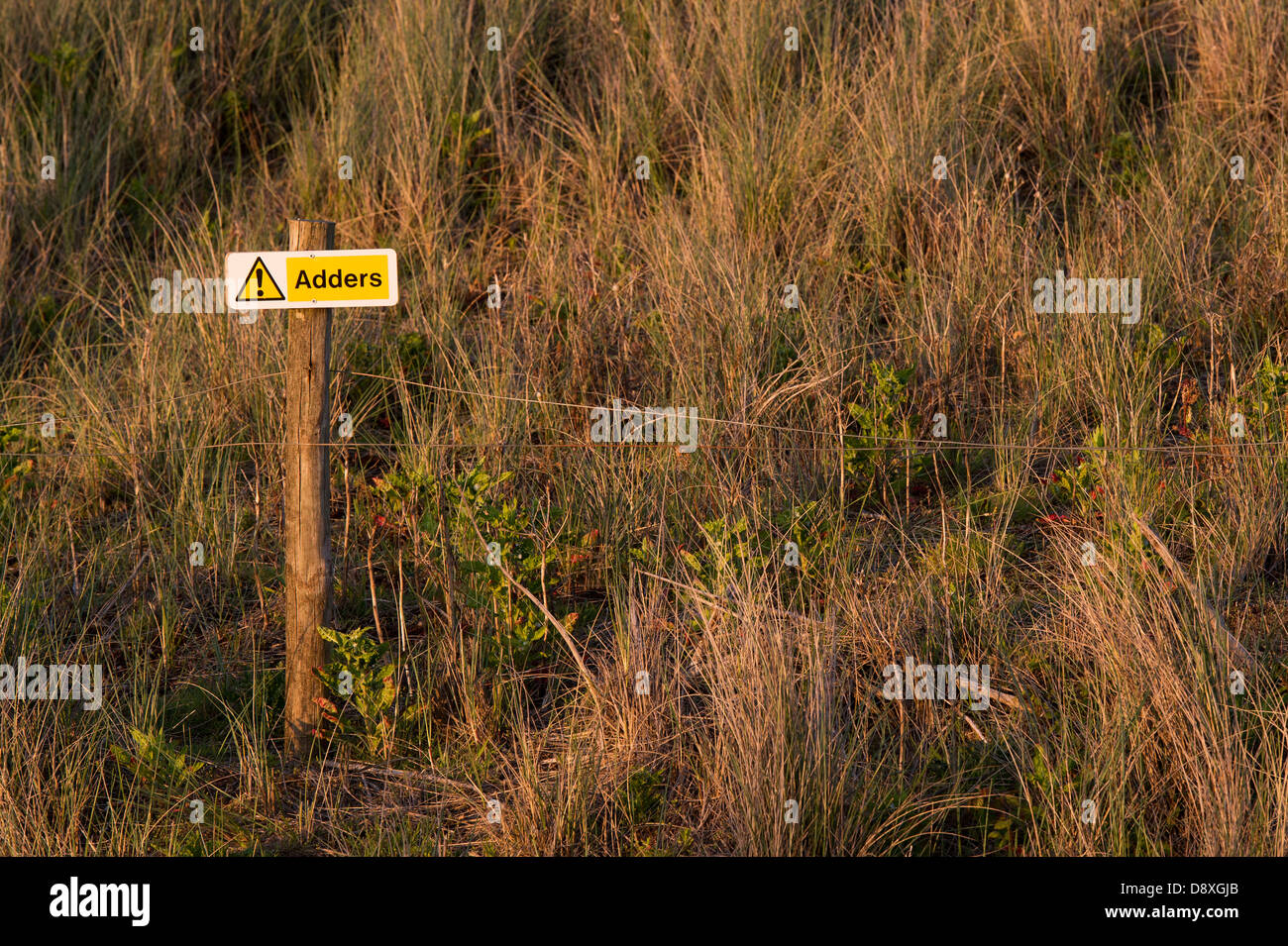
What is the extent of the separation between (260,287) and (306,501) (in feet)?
1.91

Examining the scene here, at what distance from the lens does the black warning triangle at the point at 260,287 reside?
3.11 metres

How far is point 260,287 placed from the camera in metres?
3.12

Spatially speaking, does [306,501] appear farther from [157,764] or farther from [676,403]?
[676,403]

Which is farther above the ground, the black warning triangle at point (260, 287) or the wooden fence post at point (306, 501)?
the black warning triangle at point (260, 287)

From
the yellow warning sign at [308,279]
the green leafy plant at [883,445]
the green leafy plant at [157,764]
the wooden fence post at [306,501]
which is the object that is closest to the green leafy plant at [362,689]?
the wooden fence post at [306,501]

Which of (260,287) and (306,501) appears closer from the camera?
(260,287)

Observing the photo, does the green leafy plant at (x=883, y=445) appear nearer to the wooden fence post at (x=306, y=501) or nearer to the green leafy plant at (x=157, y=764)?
the wooden fence post at (x=306, y=501)

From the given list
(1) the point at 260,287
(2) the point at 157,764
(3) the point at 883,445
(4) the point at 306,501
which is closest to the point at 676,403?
(3) the point at 883,445

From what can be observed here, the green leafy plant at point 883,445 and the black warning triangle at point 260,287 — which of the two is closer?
the black warning triangle at point 260,287

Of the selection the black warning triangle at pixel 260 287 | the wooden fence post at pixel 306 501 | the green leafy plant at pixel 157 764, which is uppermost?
the black warning triangle at pixel 260 287

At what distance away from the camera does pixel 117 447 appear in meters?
4.50

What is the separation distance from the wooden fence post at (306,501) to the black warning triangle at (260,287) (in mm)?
95

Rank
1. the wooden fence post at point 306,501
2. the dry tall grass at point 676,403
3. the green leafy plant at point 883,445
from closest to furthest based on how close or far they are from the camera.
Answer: the dry tall grass at point 676,403 < the wooden fence post at point 306,501 < the green leafy plant at point 883,445

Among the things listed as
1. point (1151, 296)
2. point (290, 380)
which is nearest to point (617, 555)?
point (290, 380)
